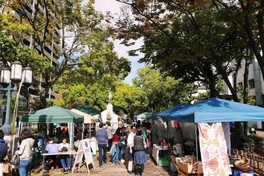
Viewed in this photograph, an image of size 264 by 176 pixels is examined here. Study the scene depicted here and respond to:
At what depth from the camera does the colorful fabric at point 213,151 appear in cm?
677

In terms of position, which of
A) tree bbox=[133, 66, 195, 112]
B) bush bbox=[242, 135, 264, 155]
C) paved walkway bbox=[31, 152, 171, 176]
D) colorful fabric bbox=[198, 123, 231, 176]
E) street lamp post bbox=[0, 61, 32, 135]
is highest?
tree bbox=[133, 66, 195, 112]

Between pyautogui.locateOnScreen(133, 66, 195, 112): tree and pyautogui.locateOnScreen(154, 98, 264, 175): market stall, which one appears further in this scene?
pyautogui.locateOnScreen(133, 66, 195, 112): tree

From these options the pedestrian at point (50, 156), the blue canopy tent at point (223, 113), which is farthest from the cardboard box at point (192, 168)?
the pedestrian at point (50, 156)

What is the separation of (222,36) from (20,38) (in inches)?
495

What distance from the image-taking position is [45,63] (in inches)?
546

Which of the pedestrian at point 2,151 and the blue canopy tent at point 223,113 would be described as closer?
the pedestrian at point 2,151

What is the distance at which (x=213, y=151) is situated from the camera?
690cm

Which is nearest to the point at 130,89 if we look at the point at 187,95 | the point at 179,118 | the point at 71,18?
the point at 187,95

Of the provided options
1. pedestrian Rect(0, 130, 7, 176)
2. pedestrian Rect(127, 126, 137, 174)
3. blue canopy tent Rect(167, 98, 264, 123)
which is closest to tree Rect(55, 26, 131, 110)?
pedestrian Rect(127, 126, 137, 174)

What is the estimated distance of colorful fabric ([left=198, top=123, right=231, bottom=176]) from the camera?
6770mm

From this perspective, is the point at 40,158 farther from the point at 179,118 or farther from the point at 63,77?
the point at 63,77

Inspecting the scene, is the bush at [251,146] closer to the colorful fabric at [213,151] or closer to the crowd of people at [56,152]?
the colorful fabric at [213,151]

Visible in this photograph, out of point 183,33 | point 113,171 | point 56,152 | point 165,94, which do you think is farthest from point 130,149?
point 165,94

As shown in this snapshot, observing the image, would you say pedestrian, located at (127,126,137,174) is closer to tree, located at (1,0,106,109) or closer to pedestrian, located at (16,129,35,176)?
pedestrian, located at (16,129,35,176)
